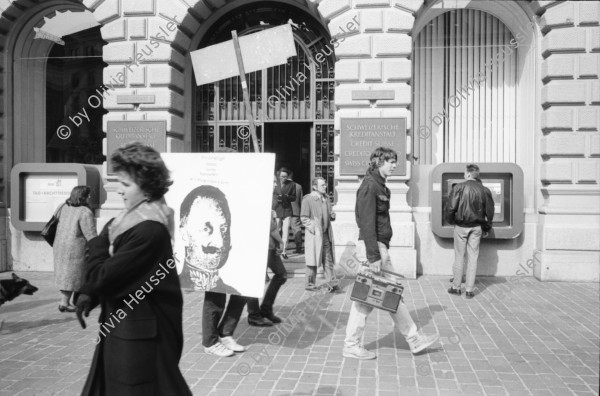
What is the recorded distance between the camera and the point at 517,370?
4.93 meters

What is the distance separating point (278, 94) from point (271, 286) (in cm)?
587

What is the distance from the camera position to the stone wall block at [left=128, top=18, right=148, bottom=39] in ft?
33.0

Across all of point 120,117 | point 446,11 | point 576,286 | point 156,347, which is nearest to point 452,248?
point 576,286

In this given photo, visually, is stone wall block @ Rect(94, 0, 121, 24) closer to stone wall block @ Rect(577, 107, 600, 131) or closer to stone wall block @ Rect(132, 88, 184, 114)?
stone wall block @ Rect(132, 88, 184, 114)

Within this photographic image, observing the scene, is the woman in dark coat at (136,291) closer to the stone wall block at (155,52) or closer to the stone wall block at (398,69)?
the stone wall block at (398,69)

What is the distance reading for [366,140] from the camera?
948 centimetres

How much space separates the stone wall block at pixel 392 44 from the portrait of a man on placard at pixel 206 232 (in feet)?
17.7

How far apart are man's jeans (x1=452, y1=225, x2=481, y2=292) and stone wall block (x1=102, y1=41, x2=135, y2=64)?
254 inches

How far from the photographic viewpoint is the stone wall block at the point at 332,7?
9.50 metres

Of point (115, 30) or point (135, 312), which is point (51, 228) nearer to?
point (115, 30)

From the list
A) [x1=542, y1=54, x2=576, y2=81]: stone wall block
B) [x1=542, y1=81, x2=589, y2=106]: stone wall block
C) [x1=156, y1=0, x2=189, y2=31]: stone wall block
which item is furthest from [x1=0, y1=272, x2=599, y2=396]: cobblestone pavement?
[x1=156, y1=0, x2=189, y2=31]: stone wall block

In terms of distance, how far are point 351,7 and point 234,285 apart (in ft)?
20.4

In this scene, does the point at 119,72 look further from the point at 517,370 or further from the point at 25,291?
the point at 517,370

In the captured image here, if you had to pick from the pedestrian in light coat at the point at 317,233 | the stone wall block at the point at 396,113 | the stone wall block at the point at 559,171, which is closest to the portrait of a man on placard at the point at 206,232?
the pedestrian in light coat at the point at 317,233
